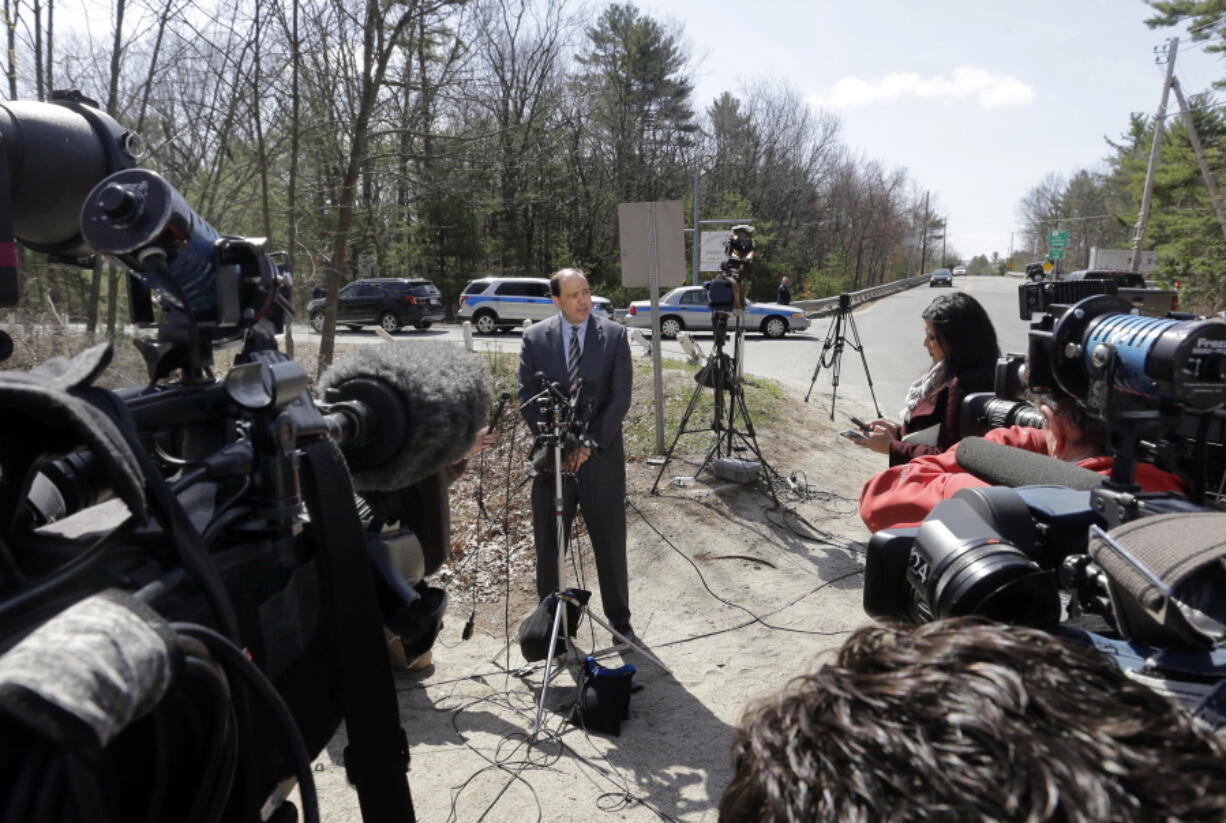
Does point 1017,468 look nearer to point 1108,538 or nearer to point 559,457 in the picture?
point 1108,538

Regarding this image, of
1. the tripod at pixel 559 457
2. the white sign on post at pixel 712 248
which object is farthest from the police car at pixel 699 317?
the tripod at pixel 559 457

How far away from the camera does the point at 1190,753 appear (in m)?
0.60

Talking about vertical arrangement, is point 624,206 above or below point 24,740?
above

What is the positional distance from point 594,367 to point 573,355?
137 millimetres

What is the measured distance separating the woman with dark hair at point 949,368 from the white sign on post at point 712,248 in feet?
40.6

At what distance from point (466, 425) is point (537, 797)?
233 centimetres

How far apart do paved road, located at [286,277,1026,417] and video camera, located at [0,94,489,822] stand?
19.8 ft

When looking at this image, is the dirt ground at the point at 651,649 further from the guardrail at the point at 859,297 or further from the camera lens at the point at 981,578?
the guardrail at the point at 859,297

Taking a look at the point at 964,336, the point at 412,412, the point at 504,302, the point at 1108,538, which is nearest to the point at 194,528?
the point at 412,412

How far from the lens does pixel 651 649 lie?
4684mm

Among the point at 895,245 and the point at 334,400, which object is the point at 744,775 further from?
the point at 895,245

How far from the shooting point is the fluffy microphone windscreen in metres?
1.47

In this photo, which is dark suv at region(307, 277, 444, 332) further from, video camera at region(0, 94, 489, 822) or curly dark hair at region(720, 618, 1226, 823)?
curly dark hair at region(720, 618, 1226, 823)

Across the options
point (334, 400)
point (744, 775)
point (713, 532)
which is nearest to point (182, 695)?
point (744, 775)
